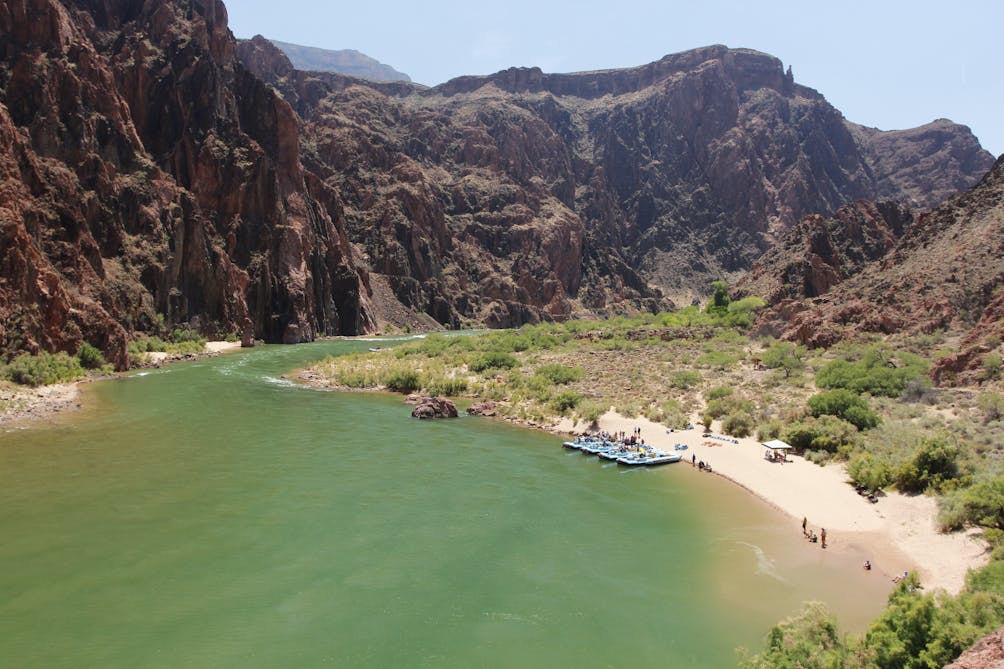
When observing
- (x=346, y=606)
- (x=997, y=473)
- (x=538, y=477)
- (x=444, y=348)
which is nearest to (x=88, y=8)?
(x=444, y=348)

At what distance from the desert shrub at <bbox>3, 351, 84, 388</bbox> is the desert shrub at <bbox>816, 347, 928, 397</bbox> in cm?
4823

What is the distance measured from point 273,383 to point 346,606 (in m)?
38.8

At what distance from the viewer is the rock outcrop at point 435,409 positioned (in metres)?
39.9

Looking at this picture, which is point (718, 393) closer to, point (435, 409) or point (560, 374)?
point (560, 374)

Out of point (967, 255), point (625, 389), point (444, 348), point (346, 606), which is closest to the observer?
point (346, 606)

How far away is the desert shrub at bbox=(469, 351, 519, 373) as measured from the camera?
56875mm

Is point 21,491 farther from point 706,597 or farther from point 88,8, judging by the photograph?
point 88,8

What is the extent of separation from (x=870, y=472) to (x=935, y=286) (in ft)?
107

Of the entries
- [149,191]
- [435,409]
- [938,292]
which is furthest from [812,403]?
[149,191]

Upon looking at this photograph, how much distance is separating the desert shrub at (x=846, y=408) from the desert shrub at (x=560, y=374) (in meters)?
18.8

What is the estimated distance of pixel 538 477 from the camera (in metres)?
27.9

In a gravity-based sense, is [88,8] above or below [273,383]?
above

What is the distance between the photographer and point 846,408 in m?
33.2

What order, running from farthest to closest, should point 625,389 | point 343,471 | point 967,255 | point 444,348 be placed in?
point 444,348
point 967,255
point 625,389
point 343,471
